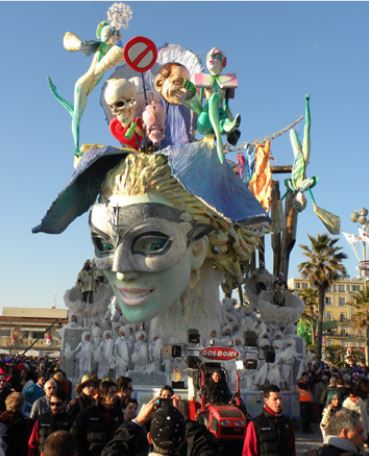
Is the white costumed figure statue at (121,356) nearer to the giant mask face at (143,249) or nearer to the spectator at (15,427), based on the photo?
the giant mask face at (143,249)

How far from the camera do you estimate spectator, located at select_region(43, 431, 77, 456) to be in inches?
120

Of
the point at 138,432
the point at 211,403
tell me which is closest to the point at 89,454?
the point at 138,432

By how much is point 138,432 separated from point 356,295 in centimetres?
3470

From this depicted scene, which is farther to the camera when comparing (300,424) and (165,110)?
(165,110)

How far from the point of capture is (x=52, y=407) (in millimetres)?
5117

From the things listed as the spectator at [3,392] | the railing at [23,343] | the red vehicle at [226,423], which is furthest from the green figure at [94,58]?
the railing at [23,343]

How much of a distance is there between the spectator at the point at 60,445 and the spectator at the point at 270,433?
2.12 meters

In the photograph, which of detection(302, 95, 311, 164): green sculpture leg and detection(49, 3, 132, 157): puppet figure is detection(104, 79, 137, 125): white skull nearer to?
detection(49, 3, 132, 157): puppet figure

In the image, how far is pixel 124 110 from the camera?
14555mm

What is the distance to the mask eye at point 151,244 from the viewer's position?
41.8 ft

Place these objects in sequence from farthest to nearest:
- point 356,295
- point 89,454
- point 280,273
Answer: point 356,295 < point 280,273 < point 89,454

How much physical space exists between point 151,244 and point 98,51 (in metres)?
5.28

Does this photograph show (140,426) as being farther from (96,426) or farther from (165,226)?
(165,226)

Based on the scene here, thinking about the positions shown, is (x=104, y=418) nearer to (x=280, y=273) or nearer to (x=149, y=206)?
(x=149, y=206)
